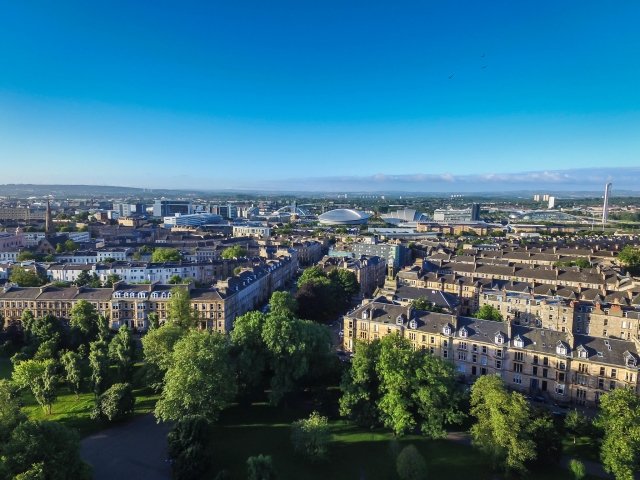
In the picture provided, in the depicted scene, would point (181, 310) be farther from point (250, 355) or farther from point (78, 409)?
point (250, 355)

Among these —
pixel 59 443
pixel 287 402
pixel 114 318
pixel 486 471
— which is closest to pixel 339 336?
pixel 287 402

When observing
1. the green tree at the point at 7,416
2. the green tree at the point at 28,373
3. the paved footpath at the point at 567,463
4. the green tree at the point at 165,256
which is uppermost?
the green tree at the point at 165,256

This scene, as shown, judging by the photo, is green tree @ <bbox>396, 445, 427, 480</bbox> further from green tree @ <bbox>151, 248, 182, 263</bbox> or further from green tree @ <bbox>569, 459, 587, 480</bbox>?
green tree @ <bbox>151, 248, 182, 263</bbox>

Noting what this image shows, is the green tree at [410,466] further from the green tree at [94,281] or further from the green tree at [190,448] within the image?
the green tree at [94,281]

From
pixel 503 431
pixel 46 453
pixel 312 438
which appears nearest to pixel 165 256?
pixel 46 453

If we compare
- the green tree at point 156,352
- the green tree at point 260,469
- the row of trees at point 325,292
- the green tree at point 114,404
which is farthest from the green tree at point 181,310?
the green tree at point 260,469

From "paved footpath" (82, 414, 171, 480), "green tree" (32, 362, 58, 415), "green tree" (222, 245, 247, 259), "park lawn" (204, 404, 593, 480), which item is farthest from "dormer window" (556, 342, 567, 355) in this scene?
"green tree" (222, 245, 247, 259)
